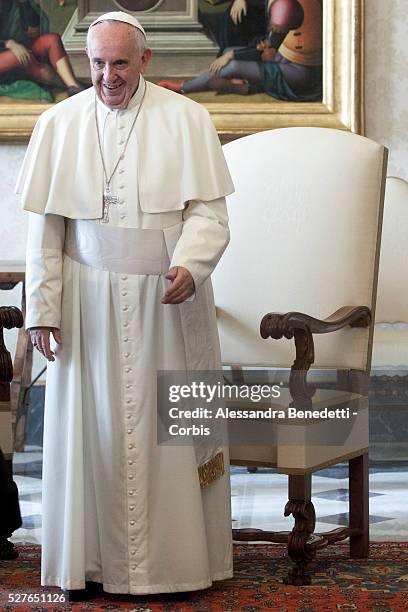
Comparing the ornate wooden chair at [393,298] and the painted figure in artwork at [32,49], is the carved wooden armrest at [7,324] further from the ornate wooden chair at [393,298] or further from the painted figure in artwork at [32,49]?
the painted figure in artwork at [32,49]

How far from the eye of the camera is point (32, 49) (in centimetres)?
645

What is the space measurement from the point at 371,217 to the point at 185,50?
2717 millimetres

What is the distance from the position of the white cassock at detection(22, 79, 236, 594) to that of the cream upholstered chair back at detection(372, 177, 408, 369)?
222 cm

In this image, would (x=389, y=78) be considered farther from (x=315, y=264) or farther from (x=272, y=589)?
(x=272, y=589)

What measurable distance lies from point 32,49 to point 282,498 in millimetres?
3142

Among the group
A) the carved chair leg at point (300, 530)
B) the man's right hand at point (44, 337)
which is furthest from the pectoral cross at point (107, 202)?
the carved chair leg at point (300, 530)

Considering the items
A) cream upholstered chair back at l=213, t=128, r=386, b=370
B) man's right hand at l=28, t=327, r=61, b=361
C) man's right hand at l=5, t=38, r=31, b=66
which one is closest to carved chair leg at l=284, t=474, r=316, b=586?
cream upholstered chair back at l=213, t=128, r=386, b=370

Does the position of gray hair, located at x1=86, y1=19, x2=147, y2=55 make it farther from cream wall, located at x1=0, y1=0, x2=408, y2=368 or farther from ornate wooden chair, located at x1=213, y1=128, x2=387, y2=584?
cream wall, located at x1=0, y1=0, x2=408, y2=368

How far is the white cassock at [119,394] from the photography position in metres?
3.40

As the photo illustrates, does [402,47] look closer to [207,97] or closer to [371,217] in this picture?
[207,97]

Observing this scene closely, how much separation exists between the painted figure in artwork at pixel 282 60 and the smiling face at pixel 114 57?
3021 mm

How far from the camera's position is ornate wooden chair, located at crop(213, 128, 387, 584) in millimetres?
4031

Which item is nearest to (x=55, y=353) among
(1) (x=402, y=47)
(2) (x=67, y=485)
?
(2) (x=67, y=485)

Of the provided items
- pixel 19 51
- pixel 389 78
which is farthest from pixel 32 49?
pixel 389 78
